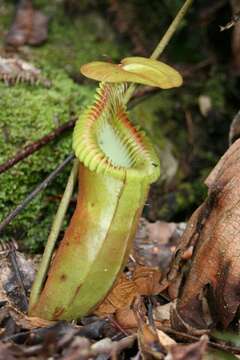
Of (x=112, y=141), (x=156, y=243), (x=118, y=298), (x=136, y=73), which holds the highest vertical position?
(x=136, y=73)

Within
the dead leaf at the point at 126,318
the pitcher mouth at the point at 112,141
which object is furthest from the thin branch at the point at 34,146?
the dead leaf at the point at 126,318

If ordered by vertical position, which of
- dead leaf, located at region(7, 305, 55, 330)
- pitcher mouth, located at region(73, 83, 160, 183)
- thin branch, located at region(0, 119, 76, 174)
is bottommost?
dead leaf, located at region(7, 305, 55, 330)

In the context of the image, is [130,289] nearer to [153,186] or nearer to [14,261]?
[14,261]

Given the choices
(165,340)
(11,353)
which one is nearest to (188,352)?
(165,340)

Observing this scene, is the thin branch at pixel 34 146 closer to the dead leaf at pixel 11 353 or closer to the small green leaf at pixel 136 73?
the small green leaf at pixel 136 73

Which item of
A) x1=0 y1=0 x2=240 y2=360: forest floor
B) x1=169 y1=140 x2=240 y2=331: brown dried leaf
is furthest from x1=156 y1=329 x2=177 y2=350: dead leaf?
x1=169 y1=140 x2=240 y2=331: brown dried leaf

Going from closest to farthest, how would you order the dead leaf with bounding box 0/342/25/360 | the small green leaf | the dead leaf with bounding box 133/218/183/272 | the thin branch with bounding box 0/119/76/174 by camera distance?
the dead leaf with bounding box 0/342/25/360, the small green leaf, the thin branch with bounding box 0/119/76/174, the dead leaf with bounding box 133/218/183/272

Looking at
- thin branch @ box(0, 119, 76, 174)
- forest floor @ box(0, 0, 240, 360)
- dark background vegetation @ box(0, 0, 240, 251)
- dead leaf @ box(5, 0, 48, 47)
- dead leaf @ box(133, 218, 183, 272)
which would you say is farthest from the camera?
dead leaf @ box(5, 0, 48, 47)

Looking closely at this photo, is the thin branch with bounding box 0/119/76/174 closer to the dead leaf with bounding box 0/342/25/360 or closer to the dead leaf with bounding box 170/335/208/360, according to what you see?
the dead leaf with bounding box 0/342/25/360
